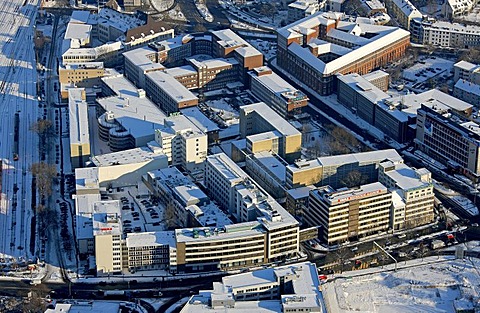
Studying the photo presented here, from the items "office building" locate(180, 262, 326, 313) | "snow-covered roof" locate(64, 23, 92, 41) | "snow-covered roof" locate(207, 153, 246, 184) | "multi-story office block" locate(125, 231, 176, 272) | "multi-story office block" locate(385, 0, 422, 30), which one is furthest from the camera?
"multi-story office block" locate(385, 0, 422, 30)

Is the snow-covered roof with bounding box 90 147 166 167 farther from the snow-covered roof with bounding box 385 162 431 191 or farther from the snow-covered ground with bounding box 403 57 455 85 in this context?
the snow-covered ground with bounding box 403 57 455 85

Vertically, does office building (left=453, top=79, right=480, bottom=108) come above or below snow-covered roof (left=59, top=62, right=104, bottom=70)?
below

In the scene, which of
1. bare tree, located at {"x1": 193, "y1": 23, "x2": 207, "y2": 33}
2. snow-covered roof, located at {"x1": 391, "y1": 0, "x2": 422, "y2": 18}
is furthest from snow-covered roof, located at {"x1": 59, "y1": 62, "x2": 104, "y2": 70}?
snow-covered roof, located at {"x1": 391, "y1": 0, "x2": 422, "y2": 18}

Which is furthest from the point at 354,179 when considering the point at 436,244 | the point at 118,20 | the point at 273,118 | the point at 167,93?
the point at 118,20

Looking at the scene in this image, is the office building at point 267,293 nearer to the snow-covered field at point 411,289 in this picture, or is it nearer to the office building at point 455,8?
the snow-covered field at point 411,289

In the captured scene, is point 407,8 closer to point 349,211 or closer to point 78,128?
point 78,128

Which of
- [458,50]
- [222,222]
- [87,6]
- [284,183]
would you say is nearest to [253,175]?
[284,183]
